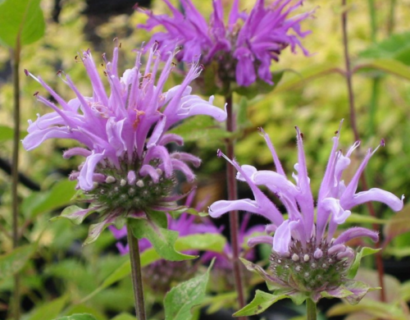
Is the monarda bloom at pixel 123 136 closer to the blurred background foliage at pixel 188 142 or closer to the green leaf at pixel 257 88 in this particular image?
the green leaf at pixel 257 88

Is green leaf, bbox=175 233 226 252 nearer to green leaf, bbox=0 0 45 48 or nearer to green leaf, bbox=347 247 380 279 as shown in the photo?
green leaf, bbox=347 247 380 279

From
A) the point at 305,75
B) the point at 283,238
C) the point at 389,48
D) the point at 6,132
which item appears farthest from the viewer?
the point at 389,48

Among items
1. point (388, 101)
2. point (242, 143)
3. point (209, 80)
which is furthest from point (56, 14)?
point (209, 80)

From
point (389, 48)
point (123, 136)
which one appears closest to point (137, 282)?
point (123, 136)

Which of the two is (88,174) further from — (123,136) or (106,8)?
(106,8)

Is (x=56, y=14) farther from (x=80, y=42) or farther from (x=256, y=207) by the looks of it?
(x=256, y=207)

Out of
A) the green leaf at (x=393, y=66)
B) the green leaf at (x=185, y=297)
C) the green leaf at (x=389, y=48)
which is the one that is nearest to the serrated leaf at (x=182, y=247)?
the green leaf at (x=185, y=297)
